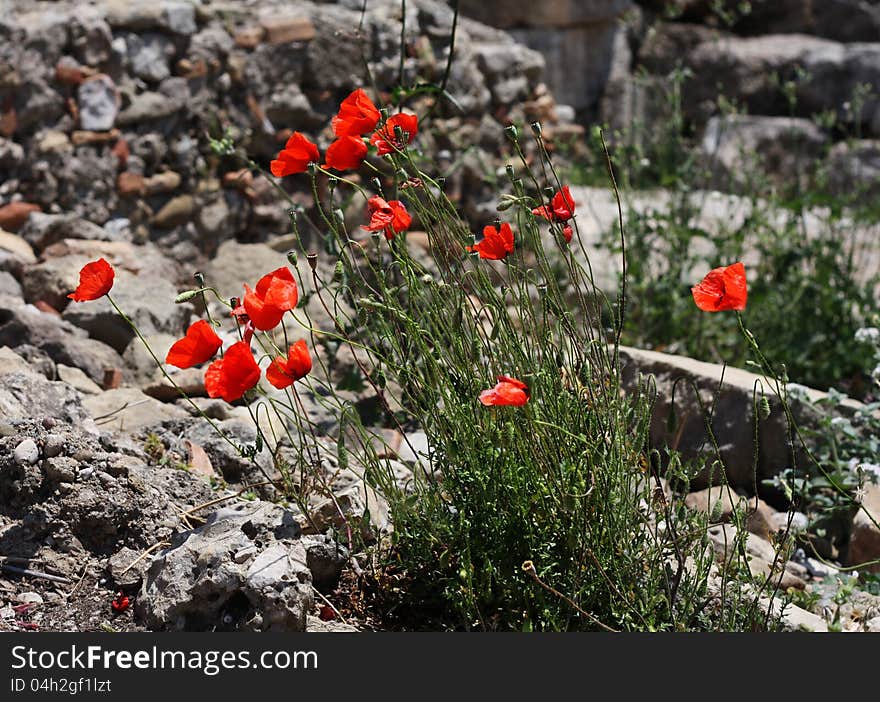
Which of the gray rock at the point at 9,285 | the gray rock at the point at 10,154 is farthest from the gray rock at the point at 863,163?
the gray rock at the point at 9,285

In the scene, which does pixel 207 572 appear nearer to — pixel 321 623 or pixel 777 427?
pixel 321 623

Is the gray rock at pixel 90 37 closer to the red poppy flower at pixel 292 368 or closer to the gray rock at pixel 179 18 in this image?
the gray rock at pixel 179 18

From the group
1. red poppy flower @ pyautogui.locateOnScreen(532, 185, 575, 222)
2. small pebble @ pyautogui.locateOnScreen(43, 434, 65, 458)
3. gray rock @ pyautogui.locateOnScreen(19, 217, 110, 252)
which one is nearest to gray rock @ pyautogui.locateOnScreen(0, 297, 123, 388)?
gray rock @ pyautogui.locateOnScreen(19, 217, 110, 252)

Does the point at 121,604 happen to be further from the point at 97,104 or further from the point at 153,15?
the point at 153,15

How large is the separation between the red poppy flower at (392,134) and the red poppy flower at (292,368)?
50 centimetres

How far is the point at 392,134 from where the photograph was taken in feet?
8.19

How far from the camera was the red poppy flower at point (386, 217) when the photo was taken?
2.40 m

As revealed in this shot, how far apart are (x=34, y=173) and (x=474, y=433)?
289 cm

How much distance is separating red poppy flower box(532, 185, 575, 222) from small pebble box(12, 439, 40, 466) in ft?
4.26

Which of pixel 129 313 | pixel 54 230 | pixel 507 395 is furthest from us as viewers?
pixel 54 230

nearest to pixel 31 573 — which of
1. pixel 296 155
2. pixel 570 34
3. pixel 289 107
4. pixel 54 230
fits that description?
pixel 296 155

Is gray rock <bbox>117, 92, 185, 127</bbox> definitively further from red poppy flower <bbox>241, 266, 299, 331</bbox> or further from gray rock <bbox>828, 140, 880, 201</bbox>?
gray rock <bbox>828, 140, 880, 201</bbox>

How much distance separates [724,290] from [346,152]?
2.84 ft

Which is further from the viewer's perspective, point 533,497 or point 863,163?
point 863,163
